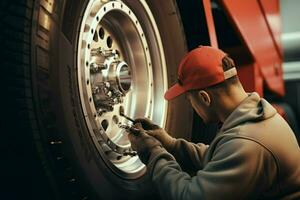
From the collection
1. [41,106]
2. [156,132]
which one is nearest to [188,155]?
[156,132]

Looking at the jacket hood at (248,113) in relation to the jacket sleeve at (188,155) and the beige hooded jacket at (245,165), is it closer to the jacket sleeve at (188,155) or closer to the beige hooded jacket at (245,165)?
the beige hooded jacket at (245,165)

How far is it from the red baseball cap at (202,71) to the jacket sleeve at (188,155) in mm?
356

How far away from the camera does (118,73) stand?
1.67m

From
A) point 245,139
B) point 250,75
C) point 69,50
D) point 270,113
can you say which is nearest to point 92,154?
point 69,50

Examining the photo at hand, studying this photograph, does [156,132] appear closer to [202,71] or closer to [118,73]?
[118,73]

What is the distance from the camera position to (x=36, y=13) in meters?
1.15

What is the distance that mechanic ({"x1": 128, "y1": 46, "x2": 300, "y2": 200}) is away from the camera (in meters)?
1.31

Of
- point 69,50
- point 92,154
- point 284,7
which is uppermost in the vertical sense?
point 284,7

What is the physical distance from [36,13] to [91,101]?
1.23 ft

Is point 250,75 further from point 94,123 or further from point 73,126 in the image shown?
point 73,126

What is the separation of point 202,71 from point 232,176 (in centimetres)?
34

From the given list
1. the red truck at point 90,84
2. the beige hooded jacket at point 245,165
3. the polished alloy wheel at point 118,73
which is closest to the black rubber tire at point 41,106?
the red truck at point 90,84

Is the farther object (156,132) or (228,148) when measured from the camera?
(156,132)

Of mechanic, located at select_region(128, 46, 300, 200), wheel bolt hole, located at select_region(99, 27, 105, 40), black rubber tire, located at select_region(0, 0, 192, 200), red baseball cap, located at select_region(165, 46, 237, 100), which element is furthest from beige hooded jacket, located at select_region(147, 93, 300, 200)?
wheel bolt hole, located at select_region(99, 27, 105, 40)
